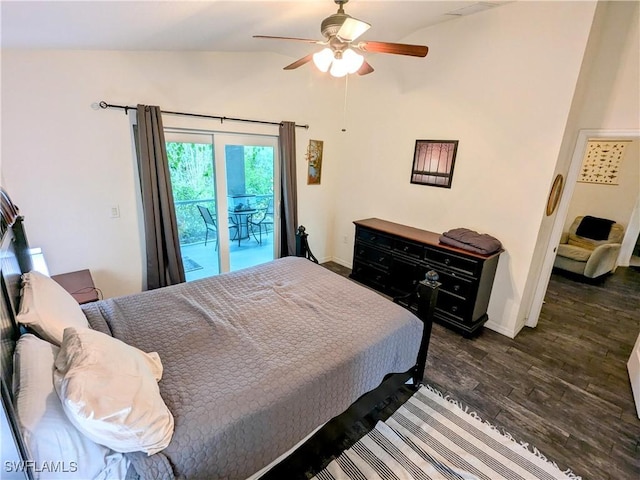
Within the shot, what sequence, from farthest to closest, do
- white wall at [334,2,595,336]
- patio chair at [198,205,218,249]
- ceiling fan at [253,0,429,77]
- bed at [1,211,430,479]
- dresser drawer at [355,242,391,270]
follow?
dresser drawer at [355,242,391,270] → patio chair at [198,205,218,249] → white wall at [334,2,595,336] → ceiling fan at [253,0,429,77] → bed at [1,211,430,479]

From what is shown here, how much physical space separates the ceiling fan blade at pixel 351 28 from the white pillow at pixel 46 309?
209cm

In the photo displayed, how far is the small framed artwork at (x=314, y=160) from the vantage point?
4.14 meters

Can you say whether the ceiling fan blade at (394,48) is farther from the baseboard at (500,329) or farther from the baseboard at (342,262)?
the baseboard at (342,262)

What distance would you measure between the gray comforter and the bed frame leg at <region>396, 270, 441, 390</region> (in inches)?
6.0

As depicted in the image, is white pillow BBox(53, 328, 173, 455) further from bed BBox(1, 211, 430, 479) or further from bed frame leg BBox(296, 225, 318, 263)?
bed frame leg BBox(296, 225, 318, 263)

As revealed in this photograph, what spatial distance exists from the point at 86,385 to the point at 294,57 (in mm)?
3752

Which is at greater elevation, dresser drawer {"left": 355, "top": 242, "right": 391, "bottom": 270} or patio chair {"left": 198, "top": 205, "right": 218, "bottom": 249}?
patio chair {"left": 198, "top": 205, "right": 218, "bottom": 249}

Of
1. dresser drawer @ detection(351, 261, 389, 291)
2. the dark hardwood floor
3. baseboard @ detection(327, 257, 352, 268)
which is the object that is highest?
dresser drawer @ detection(351, 261, 389, 291)

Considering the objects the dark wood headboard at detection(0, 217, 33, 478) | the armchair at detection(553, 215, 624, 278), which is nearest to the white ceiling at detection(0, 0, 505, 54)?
the dark wood headboard at detection(0, 217, 33, 478)

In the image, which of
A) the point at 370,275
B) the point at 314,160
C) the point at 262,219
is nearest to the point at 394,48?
the point at 314,160

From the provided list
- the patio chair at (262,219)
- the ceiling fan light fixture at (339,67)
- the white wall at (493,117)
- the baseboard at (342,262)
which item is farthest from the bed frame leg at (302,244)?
the ceiling fan light fixture at (339,67)

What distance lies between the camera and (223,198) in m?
3.50

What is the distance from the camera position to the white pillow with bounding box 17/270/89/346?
1.32 m

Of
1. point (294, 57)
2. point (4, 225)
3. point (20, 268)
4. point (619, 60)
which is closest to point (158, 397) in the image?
point (4, 225)
